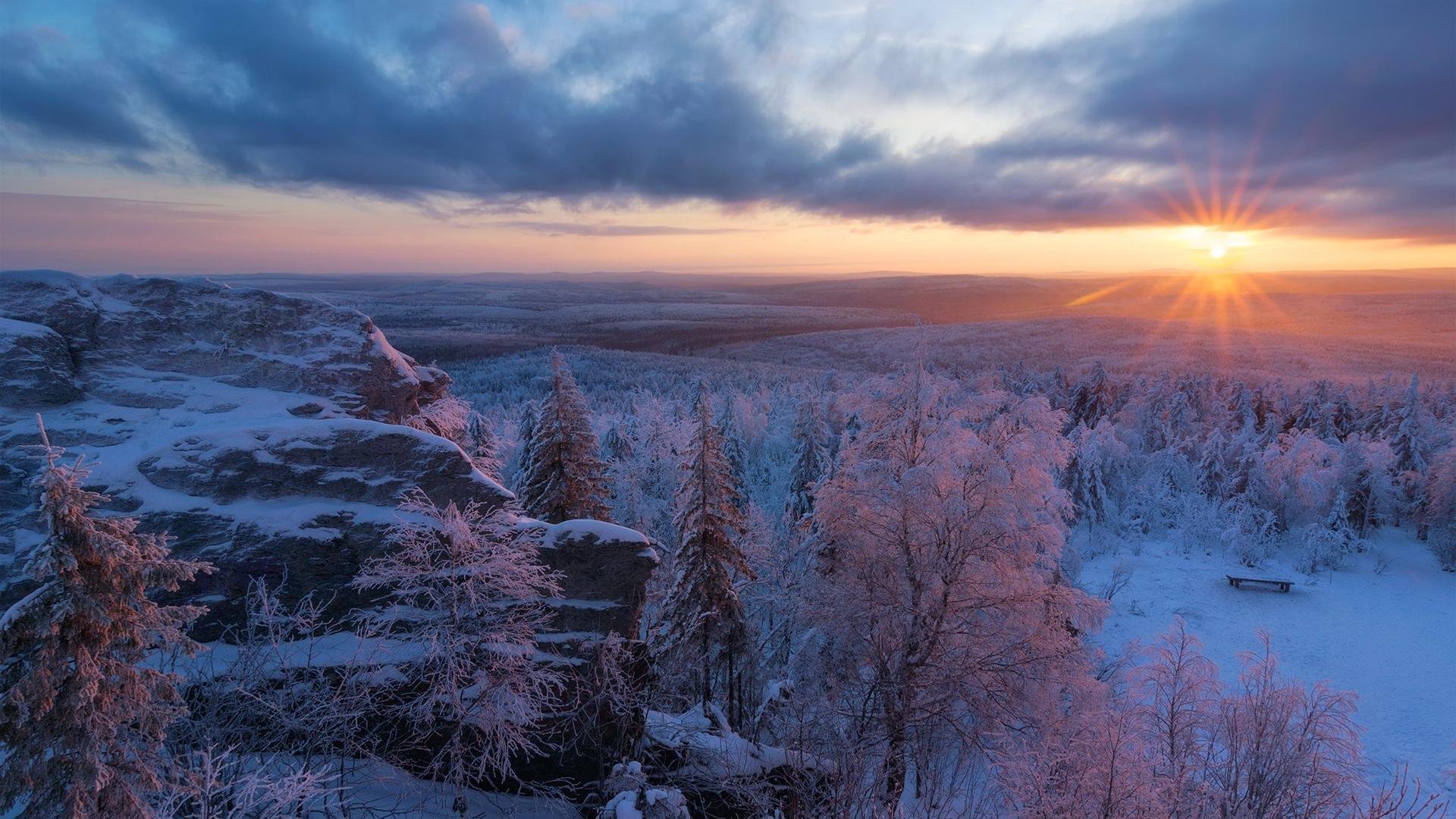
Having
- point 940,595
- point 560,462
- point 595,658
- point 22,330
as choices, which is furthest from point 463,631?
point 560,462

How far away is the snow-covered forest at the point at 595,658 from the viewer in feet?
21.7

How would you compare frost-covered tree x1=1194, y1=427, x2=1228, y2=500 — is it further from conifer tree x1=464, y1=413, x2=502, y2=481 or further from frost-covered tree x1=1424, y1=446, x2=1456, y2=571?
conifer tree x1=464, y1=413, x2=502, y2=481

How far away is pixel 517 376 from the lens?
356ft


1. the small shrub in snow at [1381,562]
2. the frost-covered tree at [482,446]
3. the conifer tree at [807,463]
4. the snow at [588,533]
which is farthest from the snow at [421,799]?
the small shrub in snow at [1381,562]

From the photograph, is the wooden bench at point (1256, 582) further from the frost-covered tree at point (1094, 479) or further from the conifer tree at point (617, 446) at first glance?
the conifer tree at point (617, 446)

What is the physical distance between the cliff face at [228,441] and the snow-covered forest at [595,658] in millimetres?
76

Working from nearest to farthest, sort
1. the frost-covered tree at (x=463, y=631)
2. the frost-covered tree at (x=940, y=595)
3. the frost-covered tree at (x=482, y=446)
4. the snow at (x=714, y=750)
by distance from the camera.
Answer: the frost-covered tree at (x=463, y=631)
the snow at (x=714, y=750)
the frost-covered tree at (x=940, y=595)
the frost-covered tree at (x=482, y=446)

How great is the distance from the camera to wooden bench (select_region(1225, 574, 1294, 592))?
27891 mm

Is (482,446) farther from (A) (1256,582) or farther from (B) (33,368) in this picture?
(A) (1256,582)

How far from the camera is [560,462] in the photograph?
21812 mm

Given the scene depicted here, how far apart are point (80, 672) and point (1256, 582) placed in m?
37.1

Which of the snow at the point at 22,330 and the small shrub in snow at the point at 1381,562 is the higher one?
the snow at the point at 22,330

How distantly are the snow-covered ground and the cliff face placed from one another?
23.6m

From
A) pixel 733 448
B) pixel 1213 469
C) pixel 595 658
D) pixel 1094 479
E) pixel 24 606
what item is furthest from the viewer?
pixel 1213 469
